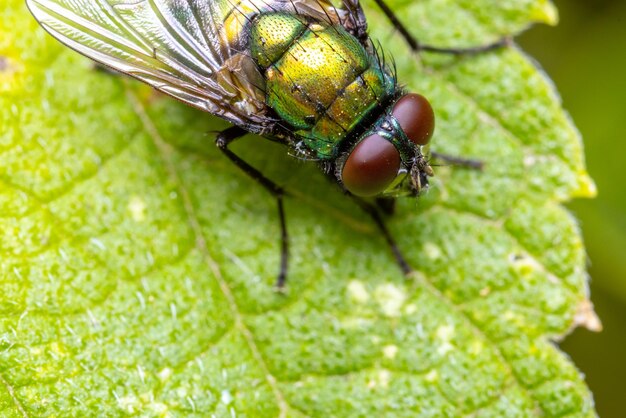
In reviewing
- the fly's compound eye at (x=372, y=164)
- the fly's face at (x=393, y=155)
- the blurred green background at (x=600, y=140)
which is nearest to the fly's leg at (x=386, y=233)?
the fly's face at (x=393, y=155)

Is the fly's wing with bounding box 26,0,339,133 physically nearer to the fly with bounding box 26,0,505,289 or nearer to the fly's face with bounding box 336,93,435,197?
the fly with bounding box 26,0,505,289

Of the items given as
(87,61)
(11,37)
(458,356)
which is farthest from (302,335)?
Result: (11,37)

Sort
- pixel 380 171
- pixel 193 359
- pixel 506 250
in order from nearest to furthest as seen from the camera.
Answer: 1. pixel 380 171
2. pixel 193 359
3. pixel 506 250

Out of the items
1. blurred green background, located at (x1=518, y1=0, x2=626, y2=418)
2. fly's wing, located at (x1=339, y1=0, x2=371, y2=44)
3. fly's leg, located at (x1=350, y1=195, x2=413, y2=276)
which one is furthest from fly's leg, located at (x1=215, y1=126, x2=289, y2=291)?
blurred green background, located at (x1=518, y1=0, x2=626, y2=418)

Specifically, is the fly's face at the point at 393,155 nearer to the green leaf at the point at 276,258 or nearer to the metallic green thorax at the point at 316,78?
the metallic green thorax at the point at 316,78

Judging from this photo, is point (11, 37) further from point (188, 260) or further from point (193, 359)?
point (193, 359)

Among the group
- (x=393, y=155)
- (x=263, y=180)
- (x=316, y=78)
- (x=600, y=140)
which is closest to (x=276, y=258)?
(x=263, y=180)

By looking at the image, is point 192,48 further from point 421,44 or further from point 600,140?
point 600,140
